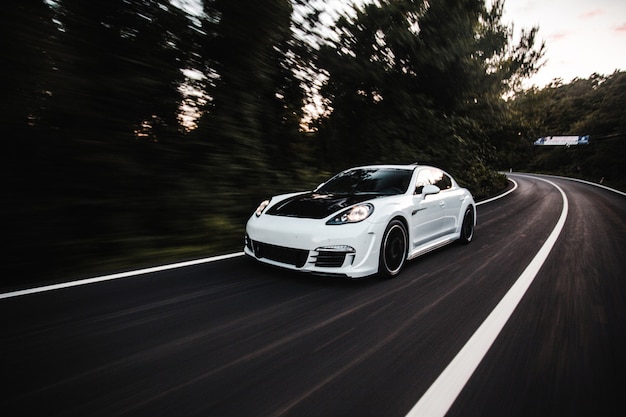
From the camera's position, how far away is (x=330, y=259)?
3.63 meters

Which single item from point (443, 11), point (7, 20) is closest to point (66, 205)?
point (7, 20)

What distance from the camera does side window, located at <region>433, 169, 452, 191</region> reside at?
18.4ft

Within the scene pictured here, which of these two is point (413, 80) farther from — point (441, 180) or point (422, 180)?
point (422, 180)

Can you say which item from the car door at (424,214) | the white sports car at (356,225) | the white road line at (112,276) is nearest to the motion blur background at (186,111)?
the white road line at (112,276)

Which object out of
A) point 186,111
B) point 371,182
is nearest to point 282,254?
point 371,182

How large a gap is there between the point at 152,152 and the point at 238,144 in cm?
155

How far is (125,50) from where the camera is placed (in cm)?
493

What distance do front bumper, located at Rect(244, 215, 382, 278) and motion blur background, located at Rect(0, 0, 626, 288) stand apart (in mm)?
1737

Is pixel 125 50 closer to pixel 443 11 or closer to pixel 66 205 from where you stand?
pixel 66 205

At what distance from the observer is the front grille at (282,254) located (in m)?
3.64

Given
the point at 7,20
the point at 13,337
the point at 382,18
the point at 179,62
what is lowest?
the point at 13,337

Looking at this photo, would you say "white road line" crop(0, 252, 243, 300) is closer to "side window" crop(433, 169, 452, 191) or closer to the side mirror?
the side mirror

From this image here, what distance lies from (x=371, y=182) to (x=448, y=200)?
1.47 metres

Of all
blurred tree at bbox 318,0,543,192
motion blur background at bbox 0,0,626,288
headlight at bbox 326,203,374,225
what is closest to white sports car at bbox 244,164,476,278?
headlight at bbox 326,203,374,225
